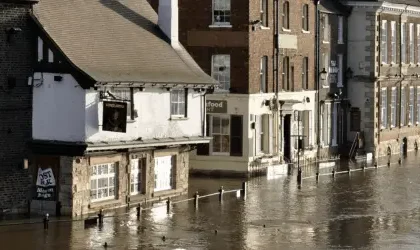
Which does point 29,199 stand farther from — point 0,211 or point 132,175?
point 132,175

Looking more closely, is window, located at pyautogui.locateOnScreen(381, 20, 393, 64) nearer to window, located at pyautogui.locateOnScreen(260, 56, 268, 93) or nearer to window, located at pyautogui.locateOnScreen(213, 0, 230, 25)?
window, located at pyautogui.locateOnScreen(260, 56, 268, 93)

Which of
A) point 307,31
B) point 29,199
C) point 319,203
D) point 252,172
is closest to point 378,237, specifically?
point 319,203

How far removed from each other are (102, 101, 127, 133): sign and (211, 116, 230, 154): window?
17.6 m

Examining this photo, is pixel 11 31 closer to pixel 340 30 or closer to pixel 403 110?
pixel 340 30

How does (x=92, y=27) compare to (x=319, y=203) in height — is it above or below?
above

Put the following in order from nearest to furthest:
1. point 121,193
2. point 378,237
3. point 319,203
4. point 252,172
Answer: point 378,237, point 121,193, point 319,203, point 252,172

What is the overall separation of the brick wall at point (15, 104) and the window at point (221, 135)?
60.8 feet

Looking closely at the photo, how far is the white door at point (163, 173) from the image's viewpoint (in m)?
47.3

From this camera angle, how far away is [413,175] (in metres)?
61.8

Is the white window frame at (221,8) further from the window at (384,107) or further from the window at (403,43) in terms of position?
the window at (403,43)

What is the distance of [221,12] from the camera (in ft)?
197

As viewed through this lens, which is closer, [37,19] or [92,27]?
[37,19]

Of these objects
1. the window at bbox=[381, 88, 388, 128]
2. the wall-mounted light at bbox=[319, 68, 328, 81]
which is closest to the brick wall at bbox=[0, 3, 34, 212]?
the wall-mounted light at bbox=[319, 68, 328, 81]

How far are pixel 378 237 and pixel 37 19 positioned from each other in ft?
45.3
